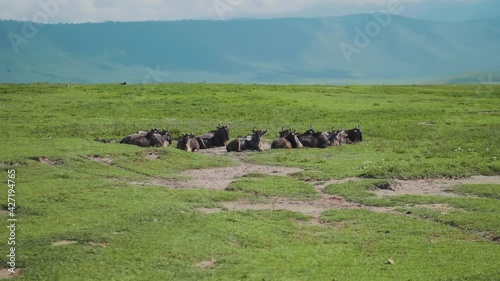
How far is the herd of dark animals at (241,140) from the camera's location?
31.9m

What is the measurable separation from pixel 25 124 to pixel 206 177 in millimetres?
15767

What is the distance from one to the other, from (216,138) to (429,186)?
41.2 ft

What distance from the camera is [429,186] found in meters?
24.3

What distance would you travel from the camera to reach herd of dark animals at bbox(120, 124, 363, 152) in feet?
105

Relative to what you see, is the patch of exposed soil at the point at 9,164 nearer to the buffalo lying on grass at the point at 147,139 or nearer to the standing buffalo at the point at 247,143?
the buffalo lying on grass at the point at 147,139

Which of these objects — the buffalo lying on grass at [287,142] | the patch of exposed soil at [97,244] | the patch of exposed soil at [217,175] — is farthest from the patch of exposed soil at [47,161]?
the buffalo lying on grass at [287,142]

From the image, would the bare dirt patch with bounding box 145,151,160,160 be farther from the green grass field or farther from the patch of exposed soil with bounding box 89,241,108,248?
the patch of exposed soil with bounding box 89,241,108,248

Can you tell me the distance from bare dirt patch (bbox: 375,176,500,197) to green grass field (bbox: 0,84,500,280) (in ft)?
1.41

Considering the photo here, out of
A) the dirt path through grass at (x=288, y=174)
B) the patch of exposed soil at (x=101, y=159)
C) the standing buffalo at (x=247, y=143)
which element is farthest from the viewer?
the standing buffalo at (x=247, y=143)

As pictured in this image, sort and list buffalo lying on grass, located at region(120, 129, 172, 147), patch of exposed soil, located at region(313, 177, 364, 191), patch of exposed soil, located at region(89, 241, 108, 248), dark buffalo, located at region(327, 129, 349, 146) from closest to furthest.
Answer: patch of exposed soil, located at region(89, 241, 108, 248) → patch of exposed soil, located at region(313, 177, 364, 191) → buffalo lying on grass, located at region(120, 129, 172, 147) → dark buffalo, located at region(327, 129, 349, 146)

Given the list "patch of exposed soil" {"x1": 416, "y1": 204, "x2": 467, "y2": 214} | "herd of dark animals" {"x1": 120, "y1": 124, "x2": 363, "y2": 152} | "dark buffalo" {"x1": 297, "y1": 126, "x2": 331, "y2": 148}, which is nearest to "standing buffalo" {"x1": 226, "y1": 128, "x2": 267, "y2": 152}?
"herd of dark animals" {"x1": 120, "y1": 124, "x2": 363, "y2": 152}

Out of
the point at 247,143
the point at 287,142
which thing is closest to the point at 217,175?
the point at 247,143

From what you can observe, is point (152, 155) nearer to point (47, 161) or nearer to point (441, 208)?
point (47, 161)

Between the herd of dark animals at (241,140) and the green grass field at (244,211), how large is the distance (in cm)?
102
